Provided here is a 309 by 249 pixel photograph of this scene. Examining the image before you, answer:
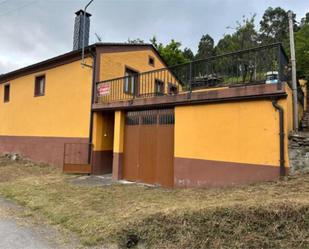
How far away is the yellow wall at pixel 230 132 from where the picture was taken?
6.02m

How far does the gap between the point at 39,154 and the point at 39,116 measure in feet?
6.40

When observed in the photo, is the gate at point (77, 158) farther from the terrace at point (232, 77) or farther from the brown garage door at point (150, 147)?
the terrace at point (232, 77)

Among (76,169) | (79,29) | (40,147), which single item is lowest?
(76,169)

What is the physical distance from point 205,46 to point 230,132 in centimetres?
3701

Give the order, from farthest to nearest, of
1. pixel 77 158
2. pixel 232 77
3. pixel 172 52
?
pixel 172 52, pixel 77 158, pixel 232 77

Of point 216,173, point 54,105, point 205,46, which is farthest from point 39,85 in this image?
point 205,46

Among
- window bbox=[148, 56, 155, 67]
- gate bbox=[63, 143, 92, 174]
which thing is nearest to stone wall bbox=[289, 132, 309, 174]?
gate bbox=[63, 143, 92, 174]

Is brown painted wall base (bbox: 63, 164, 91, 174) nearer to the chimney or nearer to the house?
the house

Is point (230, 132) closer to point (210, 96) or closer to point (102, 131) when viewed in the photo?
point (210, 96)

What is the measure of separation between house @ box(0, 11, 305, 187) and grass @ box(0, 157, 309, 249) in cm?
107

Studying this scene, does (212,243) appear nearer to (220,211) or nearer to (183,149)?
(220,211)

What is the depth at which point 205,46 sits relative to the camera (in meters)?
41.2

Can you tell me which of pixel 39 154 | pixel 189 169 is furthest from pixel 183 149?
pixel 39 154

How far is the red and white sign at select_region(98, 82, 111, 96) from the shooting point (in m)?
10.9
